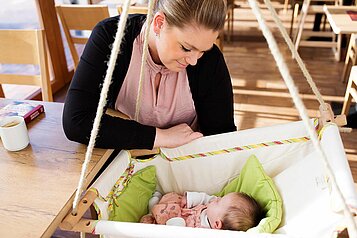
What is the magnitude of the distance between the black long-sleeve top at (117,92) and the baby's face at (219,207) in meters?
0.28

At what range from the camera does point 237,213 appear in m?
1.12

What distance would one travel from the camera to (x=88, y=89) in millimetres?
1132

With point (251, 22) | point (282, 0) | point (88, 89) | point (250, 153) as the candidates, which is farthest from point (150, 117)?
point (282, 0)

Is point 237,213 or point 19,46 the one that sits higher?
point 19,46

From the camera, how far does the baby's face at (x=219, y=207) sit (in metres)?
1.14

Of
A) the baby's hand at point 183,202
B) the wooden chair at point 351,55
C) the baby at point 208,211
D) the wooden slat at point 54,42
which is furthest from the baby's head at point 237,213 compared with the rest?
the wooden slat at point 54,42

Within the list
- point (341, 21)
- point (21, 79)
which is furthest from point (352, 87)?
point (21, 79)

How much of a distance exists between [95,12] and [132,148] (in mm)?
1582

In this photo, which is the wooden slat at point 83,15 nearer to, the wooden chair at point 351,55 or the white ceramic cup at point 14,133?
the white ceramic cup at point 14,133

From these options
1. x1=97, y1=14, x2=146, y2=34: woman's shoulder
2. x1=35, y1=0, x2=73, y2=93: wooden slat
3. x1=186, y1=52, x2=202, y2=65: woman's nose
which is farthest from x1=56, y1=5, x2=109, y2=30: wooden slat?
x1=186, y1=52, x2=202, y2=65: woman's nose

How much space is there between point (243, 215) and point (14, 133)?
74 cm

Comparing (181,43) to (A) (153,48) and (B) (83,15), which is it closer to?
(A) (153,48)

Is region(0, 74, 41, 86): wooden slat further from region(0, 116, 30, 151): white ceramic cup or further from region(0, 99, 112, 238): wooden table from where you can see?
region(0, 116, 30, 151): white ceramic cup

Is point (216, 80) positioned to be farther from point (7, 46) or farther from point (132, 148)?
point (7, 46)
